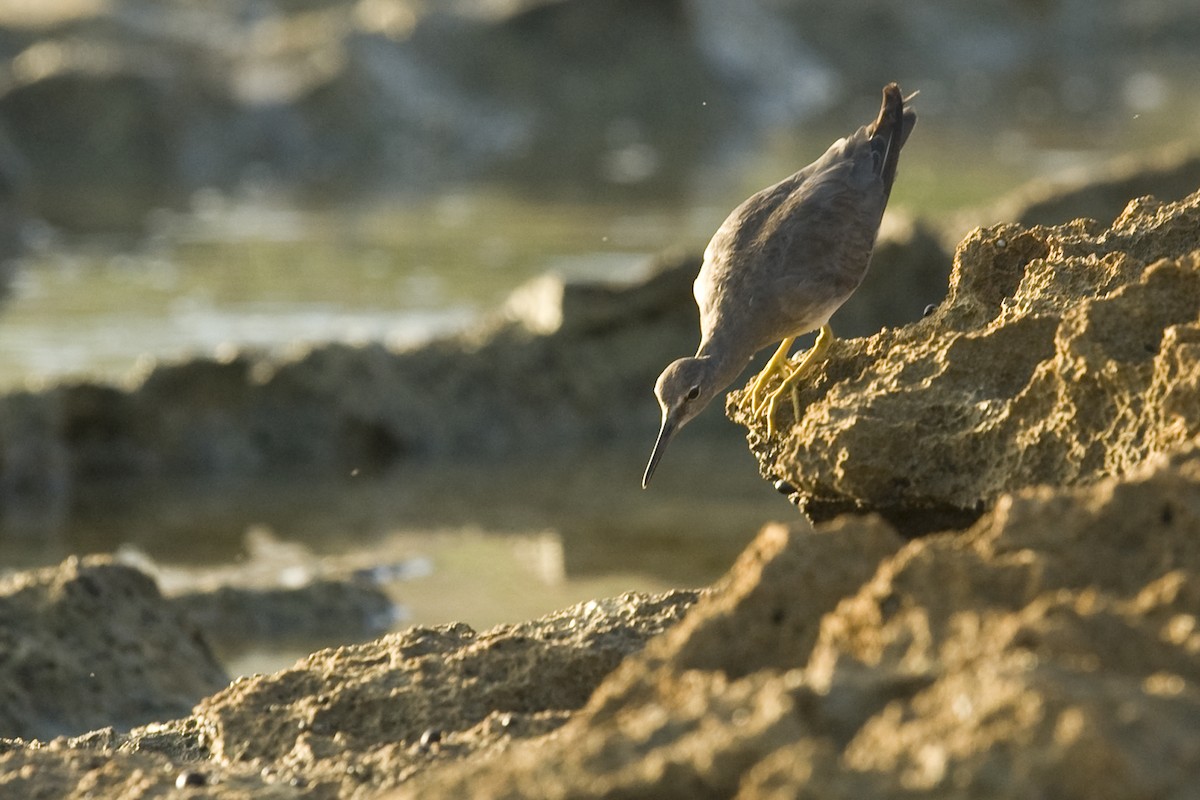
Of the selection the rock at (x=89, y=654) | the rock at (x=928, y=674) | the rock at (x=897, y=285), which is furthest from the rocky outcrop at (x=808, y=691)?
the rock at (x=897, y=285)

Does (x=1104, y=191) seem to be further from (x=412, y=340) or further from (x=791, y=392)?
(x=791, y=392)

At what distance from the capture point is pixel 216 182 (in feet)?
70.4

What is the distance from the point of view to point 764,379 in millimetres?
4961

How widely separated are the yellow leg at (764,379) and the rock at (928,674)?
1762mm

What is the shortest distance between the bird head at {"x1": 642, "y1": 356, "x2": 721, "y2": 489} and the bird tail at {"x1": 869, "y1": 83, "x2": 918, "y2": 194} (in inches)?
38.4

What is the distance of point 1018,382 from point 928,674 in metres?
1.44

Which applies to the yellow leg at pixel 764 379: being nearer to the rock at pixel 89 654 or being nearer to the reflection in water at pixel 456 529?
the rock at pixel 89 654

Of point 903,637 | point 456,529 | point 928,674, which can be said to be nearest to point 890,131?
point 903,637

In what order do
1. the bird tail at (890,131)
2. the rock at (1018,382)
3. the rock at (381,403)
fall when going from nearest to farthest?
the rock at (1018,382) < the bird tail at (890,131) < the rock at (381,403)

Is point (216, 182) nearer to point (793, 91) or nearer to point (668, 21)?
point (668, 21)

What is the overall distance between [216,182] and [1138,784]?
20.0 meters

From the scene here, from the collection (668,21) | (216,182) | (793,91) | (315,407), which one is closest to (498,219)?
(216,182)

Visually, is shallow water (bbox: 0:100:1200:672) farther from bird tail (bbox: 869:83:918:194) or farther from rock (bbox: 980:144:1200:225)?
bird tail (bbox: 869:83:918:194)

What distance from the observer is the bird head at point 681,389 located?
516 cm
